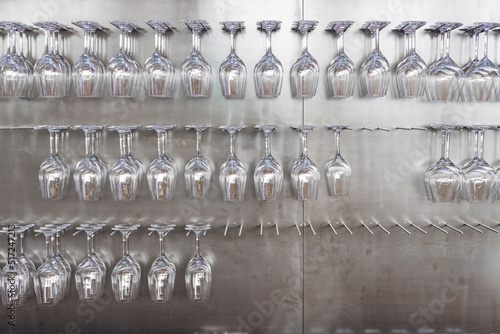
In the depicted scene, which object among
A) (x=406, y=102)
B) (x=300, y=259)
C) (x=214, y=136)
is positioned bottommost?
(x=300, y=259)

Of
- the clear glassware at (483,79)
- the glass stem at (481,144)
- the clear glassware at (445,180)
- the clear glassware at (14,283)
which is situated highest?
the clear glassware at (483,79)

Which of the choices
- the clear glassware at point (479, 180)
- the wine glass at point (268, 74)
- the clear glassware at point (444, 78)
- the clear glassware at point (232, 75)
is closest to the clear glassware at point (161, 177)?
the clear glassware at point (232, 75)

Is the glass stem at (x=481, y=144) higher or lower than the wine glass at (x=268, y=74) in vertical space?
lower

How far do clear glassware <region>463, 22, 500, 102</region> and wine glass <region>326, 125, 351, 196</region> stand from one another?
50cm

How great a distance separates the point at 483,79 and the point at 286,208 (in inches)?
34.9

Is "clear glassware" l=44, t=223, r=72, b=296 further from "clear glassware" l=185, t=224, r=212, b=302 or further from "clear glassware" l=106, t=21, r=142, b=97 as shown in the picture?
"clear glassware" l=106, t=21, r=142, b=97

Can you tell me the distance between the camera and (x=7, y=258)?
6.92 feet

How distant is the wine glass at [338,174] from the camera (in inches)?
74.4

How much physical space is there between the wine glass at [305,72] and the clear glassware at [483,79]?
0.57 m

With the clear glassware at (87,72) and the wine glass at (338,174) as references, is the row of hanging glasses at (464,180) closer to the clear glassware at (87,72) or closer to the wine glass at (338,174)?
the wine glass at (338,174)

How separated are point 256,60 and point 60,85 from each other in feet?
2.47

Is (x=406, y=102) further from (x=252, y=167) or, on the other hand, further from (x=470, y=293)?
(x=470, y=293)

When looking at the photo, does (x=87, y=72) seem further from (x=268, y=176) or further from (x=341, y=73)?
(x=341, y=73)

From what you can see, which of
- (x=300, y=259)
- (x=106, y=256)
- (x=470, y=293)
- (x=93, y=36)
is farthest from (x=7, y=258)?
(x=470, y=293)
